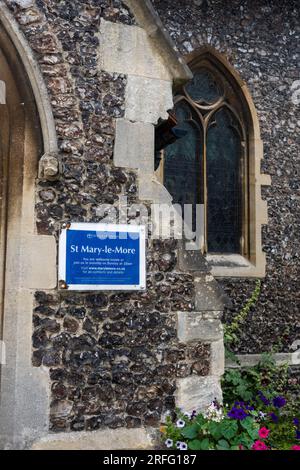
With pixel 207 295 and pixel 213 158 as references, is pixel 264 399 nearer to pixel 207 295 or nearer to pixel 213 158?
pixel 207 295

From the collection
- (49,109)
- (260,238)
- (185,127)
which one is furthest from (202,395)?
(185,127)

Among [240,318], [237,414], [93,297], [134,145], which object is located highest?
[134,145]

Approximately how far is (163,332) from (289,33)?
6.46 meters

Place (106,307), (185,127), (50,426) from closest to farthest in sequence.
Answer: (50,426) → (106,307) → (185,127)

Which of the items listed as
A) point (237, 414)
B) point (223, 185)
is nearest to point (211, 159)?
point (223, 185)

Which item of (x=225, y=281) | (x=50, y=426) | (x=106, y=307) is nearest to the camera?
(x=50, y=426)

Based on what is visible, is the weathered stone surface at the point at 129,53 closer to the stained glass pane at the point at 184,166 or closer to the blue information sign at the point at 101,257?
the blue information sign at the point at 101,257

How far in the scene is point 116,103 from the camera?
484cm

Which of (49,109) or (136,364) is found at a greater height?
(49,109)

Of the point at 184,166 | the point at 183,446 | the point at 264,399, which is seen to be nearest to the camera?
the point at 183,446

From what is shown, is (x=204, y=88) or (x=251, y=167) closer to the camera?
(x=251, y=167)

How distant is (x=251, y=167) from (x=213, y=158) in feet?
2.04

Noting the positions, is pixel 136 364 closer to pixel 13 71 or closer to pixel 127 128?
pixel 127 128

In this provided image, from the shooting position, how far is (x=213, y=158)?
8797 millimetres
